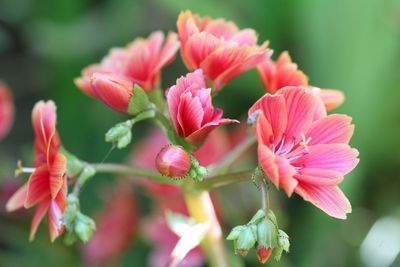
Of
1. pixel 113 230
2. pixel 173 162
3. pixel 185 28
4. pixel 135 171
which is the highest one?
pixel 185 28

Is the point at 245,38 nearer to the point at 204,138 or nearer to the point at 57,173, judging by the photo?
the point at 204,138

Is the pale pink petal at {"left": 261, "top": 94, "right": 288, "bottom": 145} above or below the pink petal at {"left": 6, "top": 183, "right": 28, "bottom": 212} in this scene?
above

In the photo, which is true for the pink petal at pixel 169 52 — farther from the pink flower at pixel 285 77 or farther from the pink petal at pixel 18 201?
the pink petal at pixel 18 201

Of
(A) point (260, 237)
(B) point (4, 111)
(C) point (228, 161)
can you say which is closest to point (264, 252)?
(A) point (260, 237)

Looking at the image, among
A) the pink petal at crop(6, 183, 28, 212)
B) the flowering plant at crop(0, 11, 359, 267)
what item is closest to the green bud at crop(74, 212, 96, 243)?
the flowering plant at crop(0, 11, 359, 267)

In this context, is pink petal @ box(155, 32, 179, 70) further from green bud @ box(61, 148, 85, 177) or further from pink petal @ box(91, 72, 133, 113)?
green bud @ box(61, 148, 85, 177)

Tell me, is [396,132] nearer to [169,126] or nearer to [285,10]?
[285,10]
